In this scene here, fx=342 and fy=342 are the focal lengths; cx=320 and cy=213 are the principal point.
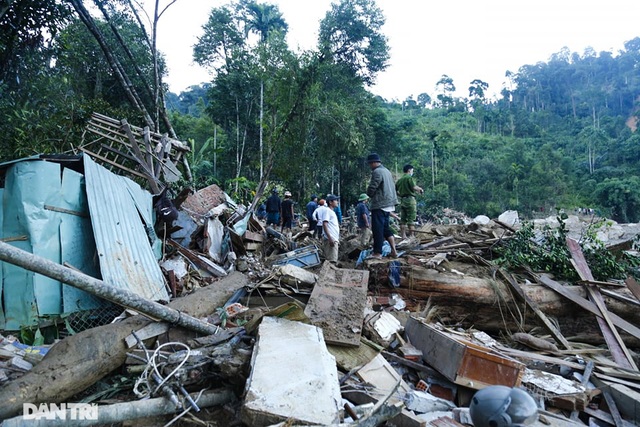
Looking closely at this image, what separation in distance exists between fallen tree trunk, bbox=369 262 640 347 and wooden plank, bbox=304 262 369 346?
0.84 meters

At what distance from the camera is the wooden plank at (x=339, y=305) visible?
10.6ft

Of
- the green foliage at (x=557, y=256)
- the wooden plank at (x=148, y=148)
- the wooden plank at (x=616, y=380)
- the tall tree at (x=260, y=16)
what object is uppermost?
the tall tree at (x=260, y=16)

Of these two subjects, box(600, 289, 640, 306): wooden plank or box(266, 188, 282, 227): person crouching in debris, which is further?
→ box(266, 188, 282, 227): person crouching in debris

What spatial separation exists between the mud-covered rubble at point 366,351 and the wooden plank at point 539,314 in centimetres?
2

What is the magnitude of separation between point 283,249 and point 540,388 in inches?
243

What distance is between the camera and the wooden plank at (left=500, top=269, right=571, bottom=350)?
13.4ft

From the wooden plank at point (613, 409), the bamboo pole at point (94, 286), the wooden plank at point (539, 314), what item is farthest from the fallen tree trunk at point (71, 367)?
the wooden plank at point (539, 314)

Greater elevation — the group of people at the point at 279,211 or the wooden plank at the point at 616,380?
the group of people at the point at 279,211

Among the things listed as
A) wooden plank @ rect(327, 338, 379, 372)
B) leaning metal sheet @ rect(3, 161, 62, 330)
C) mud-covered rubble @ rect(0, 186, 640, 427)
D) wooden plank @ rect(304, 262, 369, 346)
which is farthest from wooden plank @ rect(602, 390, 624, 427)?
leaning metal sheet @ rect(3, 161, 62, 330)

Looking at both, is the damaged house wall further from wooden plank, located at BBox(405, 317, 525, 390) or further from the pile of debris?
wooden plank, located at BBox(405, 317, 525, 390)

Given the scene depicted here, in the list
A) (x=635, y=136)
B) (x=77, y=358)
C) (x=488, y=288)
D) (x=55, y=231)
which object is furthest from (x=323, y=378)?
(x=635, y=136)

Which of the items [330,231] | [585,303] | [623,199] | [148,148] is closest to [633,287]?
[585,303]

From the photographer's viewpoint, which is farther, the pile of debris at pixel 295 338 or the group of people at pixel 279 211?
the group of people at pixel 279 211

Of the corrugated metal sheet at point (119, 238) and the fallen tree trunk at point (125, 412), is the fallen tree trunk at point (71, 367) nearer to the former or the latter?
the fallen tree trunk at point (125, 412)
